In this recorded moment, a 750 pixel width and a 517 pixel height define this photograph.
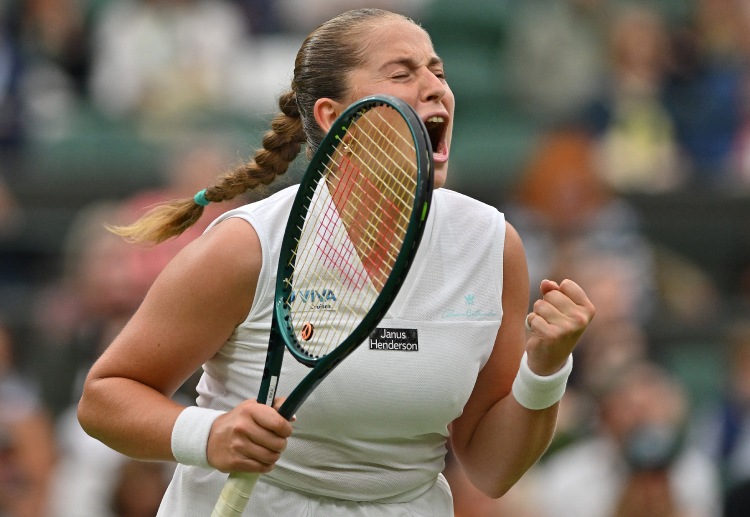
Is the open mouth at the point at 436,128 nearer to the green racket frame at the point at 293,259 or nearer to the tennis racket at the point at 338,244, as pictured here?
the tennis racket at the point at 338,244

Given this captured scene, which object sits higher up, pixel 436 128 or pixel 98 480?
pixel 436 128

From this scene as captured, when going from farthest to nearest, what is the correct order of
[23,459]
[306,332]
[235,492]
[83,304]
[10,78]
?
[10,78] → [83,304] → [23,459] → [306,332] → [235,492]

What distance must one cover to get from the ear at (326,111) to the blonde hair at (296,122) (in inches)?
0.8

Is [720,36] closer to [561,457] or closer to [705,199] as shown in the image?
[705,199]

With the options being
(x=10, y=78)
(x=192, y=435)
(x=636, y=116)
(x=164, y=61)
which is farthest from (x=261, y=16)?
(x=192, y=435)

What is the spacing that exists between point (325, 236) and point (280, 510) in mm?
558

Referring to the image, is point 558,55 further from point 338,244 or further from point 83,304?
point 338,244

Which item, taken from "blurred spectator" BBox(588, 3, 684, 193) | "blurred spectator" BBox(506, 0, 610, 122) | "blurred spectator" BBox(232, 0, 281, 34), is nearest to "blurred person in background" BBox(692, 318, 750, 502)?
"blurred spectator" BBox(588, 3, 684, 193)

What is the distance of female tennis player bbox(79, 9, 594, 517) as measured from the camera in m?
2.83

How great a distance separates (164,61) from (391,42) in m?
6.20

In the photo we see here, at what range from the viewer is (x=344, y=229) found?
291cm

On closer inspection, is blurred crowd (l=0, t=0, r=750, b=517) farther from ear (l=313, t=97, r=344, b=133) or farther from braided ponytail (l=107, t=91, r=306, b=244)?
ear (l=313, t=97, r=344, b=133)

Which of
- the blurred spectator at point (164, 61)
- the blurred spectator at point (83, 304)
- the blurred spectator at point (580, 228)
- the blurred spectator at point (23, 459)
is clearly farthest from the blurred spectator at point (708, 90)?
the blurred spectator at point (23, 459)

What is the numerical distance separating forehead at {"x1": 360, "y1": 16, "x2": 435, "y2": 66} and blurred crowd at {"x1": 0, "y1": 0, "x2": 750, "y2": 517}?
2.18m
